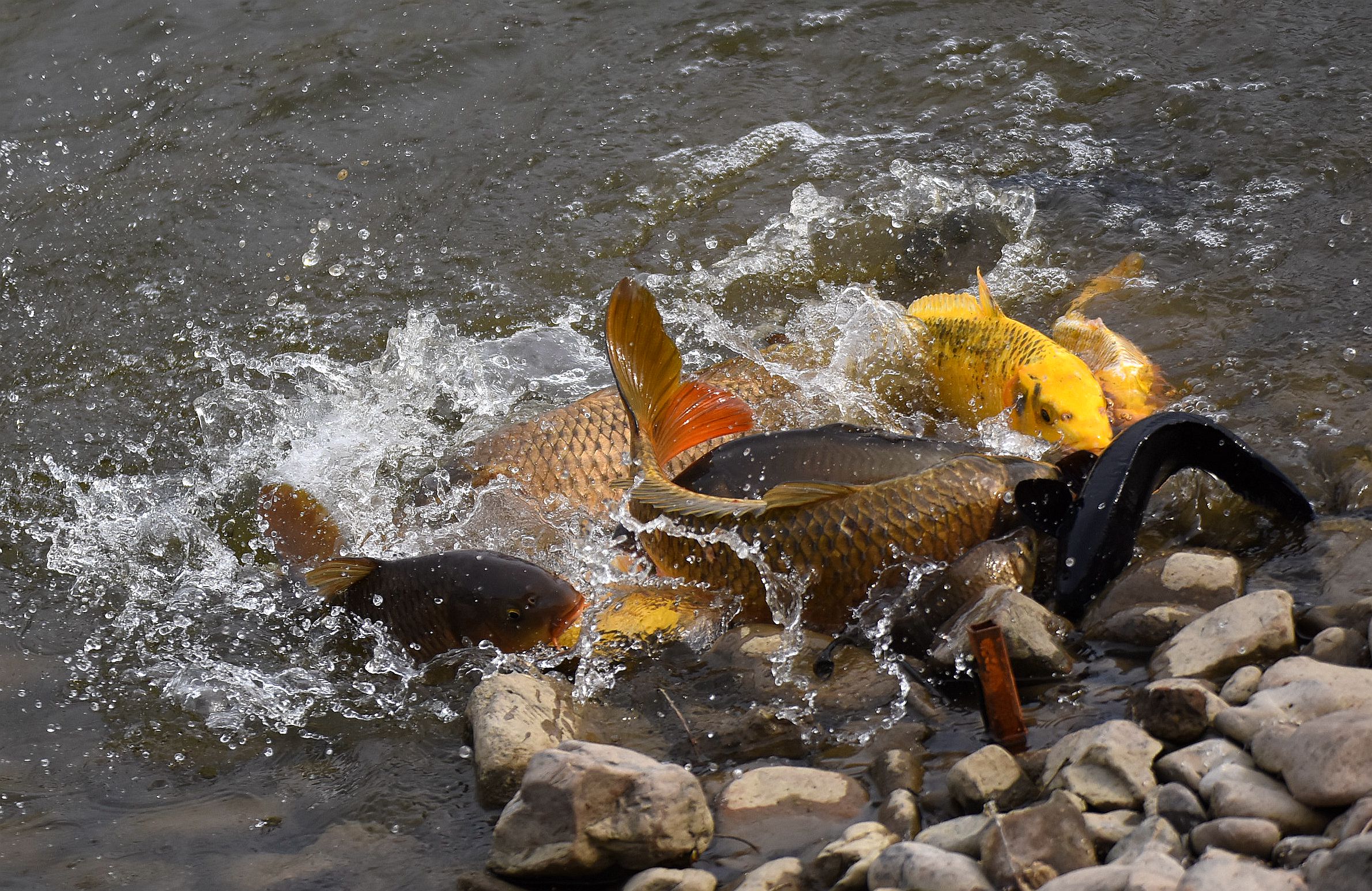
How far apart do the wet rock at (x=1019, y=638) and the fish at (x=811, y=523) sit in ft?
1.13

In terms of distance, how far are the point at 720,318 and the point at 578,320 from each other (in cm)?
70

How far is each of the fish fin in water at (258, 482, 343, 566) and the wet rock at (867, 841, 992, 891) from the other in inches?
100

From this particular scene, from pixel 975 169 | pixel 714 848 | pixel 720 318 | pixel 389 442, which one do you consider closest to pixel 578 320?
pixel 720 318

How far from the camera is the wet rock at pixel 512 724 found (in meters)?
2.91

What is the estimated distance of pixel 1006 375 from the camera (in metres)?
4.36

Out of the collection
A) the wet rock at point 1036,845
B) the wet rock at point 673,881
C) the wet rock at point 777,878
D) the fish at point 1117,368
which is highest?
the wet rock at point 1036,845

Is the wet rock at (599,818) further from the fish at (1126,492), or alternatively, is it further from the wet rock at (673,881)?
the fish at (1126,492)

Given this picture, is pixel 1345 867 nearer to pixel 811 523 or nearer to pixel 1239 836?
pixel 1239 836

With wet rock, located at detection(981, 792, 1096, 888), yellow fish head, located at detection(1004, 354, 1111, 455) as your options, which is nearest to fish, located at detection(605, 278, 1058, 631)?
yellow fish head, located at detection(1004, 354, 1111, 455)

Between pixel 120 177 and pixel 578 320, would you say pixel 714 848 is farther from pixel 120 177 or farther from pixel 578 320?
pixel 120 177

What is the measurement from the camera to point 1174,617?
9.55 feet

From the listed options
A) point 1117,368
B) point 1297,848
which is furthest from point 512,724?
point 1117,368

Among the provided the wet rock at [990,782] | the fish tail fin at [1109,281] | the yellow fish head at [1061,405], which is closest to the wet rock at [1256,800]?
the wet rock at [990,782]

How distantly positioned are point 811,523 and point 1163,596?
0.92 metres
